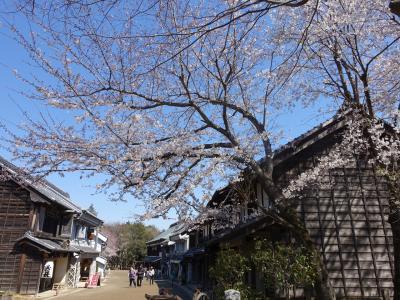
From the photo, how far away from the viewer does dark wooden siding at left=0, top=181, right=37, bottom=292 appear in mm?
22391

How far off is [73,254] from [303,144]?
22193 mm

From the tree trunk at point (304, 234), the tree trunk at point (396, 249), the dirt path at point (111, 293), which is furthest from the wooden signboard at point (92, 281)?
the tree trunk at point (396, 249)

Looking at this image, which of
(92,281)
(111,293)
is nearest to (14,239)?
(111,293)

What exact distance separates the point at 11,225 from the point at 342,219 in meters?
20.3

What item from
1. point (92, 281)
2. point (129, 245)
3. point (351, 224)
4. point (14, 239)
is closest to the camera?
point (351, 224)

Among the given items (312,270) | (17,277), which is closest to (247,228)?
(312,270)

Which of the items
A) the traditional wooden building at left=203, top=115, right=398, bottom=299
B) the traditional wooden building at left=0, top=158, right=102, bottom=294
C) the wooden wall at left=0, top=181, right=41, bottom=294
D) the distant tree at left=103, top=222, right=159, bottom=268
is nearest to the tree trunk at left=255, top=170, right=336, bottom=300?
the traditional wooden building at left=203, top=115, right=398, bottom=299

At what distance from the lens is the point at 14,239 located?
23203 millimetres

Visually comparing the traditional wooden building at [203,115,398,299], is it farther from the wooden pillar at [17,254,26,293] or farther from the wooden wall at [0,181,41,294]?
the wooden pillar at [17,254,26,293]

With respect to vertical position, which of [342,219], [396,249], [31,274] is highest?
A: [342,219]

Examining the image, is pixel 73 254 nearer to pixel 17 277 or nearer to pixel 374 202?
pixel 17 277

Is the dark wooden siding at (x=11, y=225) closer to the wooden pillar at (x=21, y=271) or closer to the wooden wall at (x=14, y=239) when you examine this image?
the wooden wall at (x=14, y=239)

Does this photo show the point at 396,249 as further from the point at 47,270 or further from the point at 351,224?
the point at 47,270

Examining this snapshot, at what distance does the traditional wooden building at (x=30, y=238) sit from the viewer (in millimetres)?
22453
